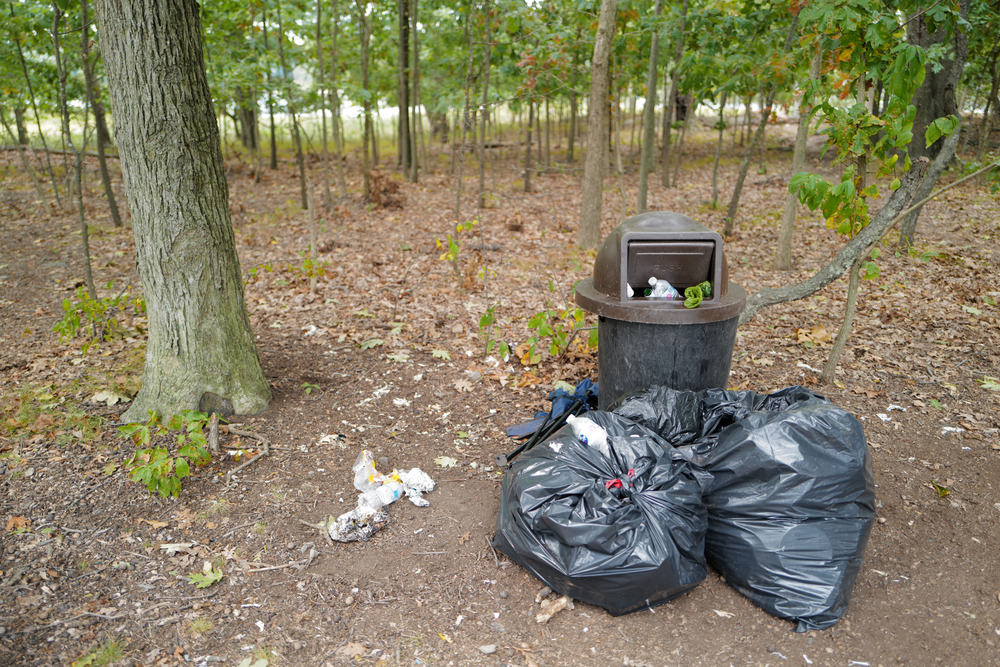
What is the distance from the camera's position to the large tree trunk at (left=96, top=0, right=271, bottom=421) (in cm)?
307

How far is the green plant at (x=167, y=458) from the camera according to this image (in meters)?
2.73

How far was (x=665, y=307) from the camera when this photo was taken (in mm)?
2930

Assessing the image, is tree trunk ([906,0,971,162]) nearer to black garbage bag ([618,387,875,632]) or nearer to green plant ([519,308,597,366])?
green plant ([519,308,597,366])

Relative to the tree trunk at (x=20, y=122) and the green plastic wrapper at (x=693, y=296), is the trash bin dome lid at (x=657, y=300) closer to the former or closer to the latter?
the green plastic wrapper at (x=693, y=296)

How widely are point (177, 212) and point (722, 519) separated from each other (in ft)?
10.00

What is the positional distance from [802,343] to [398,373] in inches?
121

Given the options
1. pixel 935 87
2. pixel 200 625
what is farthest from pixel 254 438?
Result: pixel 935 87

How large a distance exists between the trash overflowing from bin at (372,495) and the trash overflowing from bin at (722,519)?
66cm

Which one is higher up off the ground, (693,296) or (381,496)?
(693,296)

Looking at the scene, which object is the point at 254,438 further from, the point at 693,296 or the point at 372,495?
the point at 693,296

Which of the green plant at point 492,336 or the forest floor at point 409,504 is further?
the green plant at point 492,336

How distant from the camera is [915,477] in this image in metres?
3.07

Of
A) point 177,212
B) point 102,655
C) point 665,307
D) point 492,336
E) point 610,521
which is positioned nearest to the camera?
point 102,655

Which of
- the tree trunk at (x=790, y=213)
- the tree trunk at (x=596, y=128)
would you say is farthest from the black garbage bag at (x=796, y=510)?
the tree trunk at (x=596, y=128)
